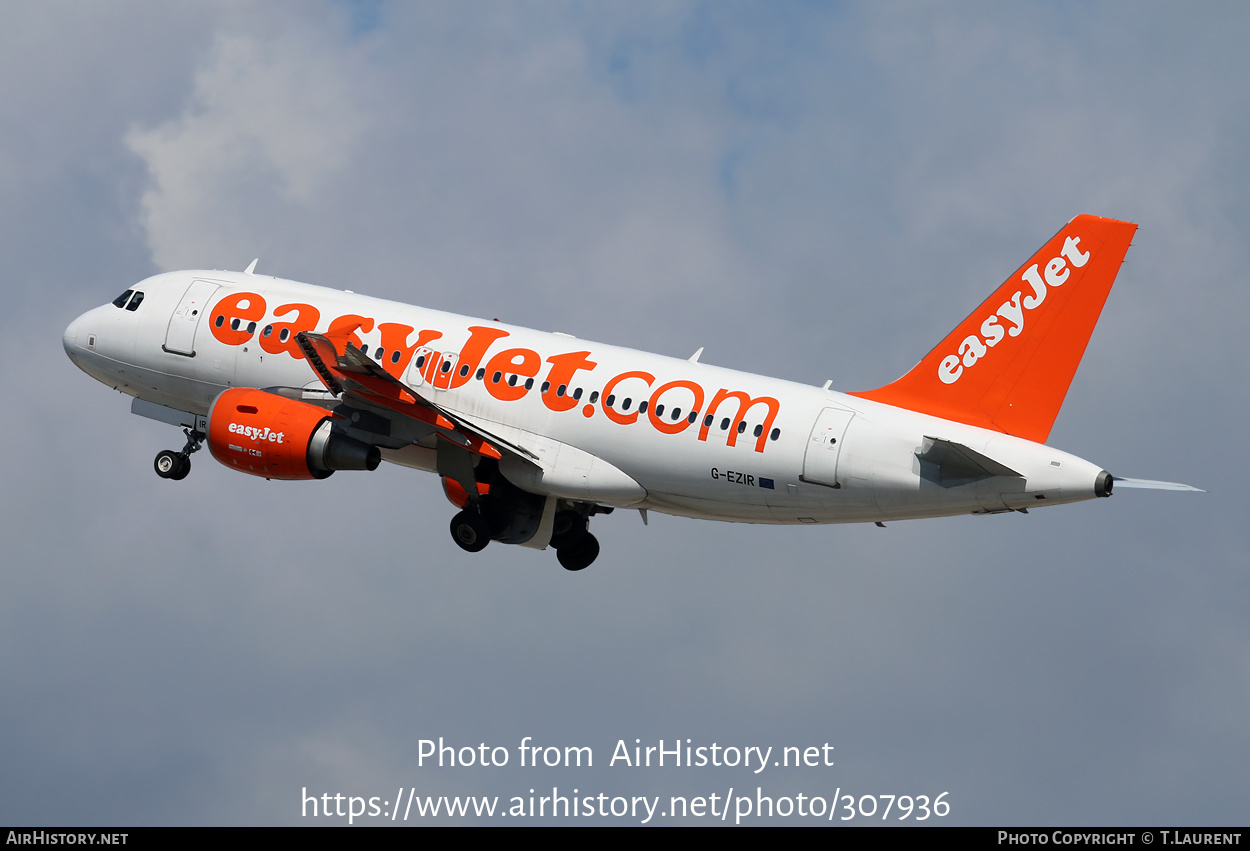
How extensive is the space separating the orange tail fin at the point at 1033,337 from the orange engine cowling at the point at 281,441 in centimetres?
1356

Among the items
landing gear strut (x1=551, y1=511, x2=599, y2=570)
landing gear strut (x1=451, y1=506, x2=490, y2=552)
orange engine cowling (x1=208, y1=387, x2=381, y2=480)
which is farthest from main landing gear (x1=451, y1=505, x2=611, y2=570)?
orange engine cowling (x1=208, y1=387, x2=381, y2=480)

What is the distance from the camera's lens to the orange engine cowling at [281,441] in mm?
42375

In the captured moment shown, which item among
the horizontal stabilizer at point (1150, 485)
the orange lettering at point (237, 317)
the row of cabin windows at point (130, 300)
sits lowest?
the horizontal stabilizer at point (1150, 485)

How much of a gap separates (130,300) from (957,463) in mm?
23483

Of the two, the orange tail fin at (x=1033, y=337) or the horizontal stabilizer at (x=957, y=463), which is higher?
the orange tail fin at (x=1033, y=337)

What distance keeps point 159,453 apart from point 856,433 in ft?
64.6

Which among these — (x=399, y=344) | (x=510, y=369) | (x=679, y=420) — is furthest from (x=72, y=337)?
(x=679, y=420)

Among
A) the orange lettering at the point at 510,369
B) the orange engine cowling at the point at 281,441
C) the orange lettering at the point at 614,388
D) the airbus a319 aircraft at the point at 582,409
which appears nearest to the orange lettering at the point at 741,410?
the airbus a319 aircraft at the point at 582,409

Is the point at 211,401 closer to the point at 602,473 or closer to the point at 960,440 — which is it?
the point at 602,473

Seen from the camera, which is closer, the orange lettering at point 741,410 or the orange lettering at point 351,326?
the orange lettering at point 741,410

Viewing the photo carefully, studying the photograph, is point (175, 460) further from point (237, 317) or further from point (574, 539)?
point (574, 539)

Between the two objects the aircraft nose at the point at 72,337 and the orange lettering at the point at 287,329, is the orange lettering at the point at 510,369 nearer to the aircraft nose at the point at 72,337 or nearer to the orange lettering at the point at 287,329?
the orange lettering at the point at 287,329

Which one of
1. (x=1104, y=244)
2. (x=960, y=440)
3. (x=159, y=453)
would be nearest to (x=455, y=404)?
(x=159, y=453)

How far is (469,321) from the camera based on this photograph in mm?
45094
